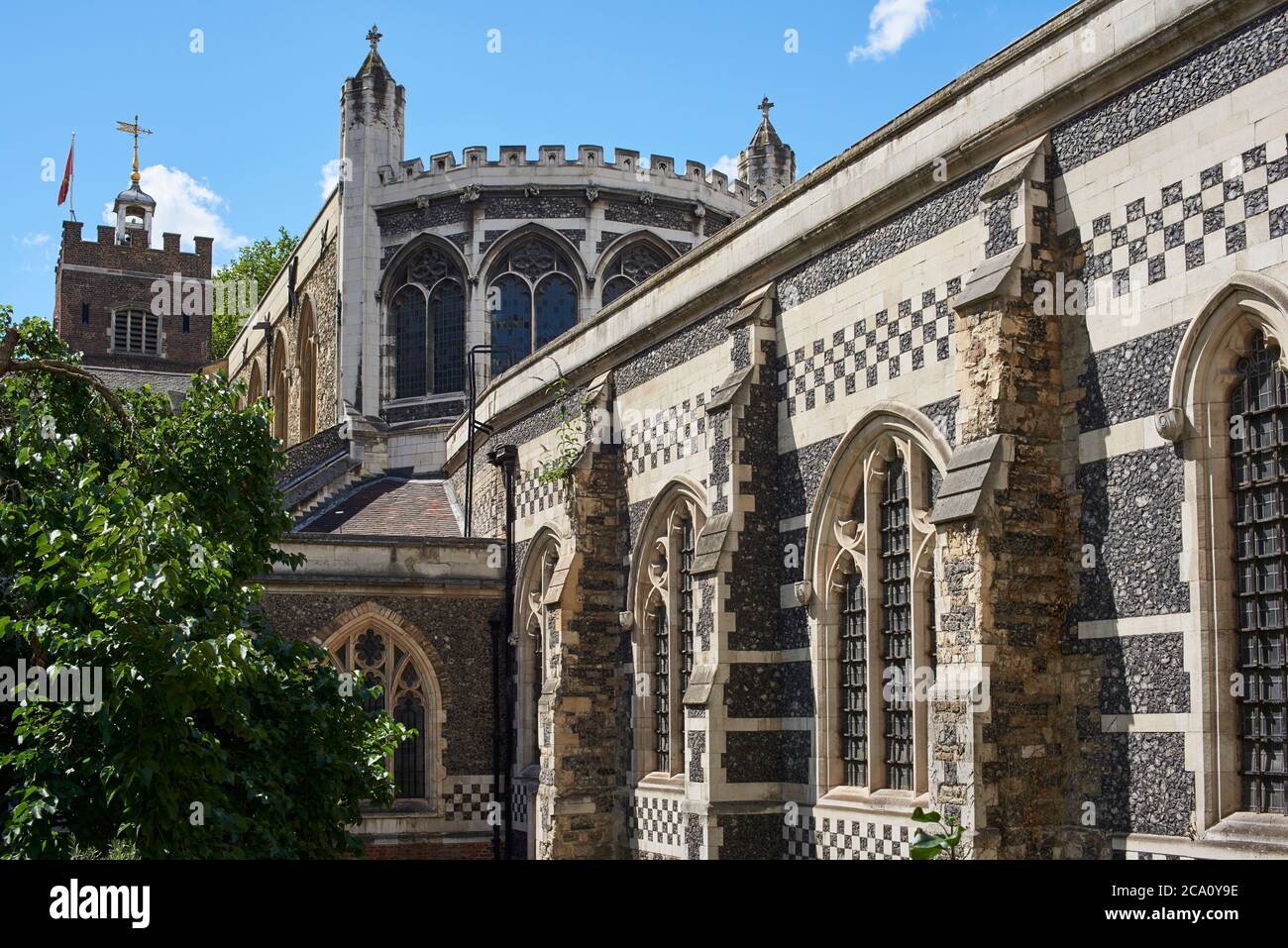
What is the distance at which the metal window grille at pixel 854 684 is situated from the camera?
49.4 ft

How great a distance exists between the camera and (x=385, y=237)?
116 feet

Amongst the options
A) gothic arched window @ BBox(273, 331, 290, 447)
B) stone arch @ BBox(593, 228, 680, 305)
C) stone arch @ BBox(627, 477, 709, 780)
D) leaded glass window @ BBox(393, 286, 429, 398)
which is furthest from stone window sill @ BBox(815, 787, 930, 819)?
gothic arched window @ BBox(273, 331, 290, 447)

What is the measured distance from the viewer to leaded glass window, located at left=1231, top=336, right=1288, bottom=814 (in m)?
10.1

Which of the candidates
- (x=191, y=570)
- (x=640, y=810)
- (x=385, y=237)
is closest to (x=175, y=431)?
(x=191, y=570)

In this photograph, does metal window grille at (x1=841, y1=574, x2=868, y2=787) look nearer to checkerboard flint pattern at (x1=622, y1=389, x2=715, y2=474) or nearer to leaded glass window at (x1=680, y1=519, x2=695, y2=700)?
checkerboard flint pattern at (x1=622, y1=389, x2=715, y2=474)

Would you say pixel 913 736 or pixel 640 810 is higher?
pixel 913 736

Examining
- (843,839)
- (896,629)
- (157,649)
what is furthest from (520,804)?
(157,649)

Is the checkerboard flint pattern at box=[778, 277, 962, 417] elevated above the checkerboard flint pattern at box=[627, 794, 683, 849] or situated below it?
above

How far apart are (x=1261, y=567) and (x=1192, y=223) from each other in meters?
2.54

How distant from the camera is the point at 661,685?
2002 cm

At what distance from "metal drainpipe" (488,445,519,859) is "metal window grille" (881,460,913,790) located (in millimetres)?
10847

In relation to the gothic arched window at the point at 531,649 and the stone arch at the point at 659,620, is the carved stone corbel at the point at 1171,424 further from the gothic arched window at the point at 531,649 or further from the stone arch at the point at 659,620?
the gothic arched window at the point at 531,649
